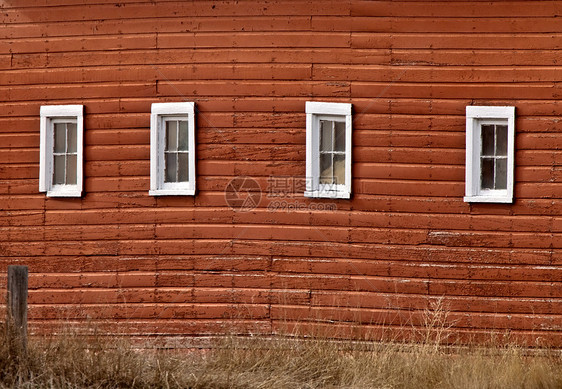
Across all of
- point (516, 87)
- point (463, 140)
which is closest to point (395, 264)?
point (463, 140)

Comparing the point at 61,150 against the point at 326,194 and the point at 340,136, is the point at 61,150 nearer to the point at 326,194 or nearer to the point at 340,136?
the point at 326,194

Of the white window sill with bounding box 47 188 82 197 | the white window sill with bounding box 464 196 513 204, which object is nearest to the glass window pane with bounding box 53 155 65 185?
the white window sill with bounding box 47 188 82 197

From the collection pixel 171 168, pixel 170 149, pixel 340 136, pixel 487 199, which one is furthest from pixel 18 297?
pixel 487 199

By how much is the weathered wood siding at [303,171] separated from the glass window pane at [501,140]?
0.24m

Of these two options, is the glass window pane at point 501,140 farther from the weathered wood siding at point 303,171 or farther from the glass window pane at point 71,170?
the glass window pane at point 71,170

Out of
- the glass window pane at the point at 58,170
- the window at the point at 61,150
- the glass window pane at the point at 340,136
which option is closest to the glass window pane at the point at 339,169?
the glass window pane at the point at 340,136

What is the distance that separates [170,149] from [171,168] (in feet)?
0.81

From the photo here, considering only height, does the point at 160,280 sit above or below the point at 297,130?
below

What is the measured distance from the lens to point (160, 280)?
11.4m

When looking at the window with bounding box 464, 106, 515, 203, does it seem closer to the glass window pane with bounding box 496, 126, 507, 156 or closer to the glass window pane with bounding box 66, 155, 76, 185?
A: the glass window pane with bounding box 496, 126, 507, 156

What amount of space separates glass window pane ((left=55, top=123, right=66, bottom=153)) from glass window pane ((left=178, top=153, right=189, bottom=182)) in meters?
1.61

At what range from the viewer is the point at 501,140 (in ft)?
36.3

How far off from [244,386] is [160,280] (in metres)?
3.25

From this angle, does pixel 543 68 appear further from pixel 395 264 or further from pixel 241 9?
pixel 241 9
